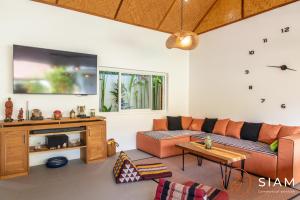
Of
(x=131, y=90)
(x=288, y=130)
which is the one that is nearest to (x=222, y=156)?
(x=288, y=130)

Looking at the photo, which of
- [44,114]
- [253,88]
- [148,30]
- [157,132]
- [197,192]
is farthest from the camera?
[148,30]

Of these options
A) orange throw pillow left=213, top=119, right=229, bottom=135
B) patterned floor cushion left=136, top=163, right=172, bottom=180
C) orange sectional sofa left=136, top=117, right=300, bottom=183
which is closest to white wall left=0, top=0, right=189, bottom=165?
orange sectional sofa left=136, top=117, right=300, bottom=183

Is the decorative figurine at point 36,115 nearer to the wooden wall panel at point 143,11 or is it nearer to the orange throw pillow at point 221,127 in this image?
the wooden wall panel at point 143,11

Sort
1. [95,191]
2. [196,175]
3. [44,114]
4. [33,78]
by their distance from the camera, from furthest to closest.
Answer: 1. [44,114]
2. [33,78]
3. [196,175]
4. [95,191]

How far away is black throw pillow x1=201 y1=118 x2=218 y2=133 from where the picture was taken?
526 centimetres

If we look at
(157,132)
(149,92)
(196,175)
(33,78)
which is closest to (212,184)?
(196,175)

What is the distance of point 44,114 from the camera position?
415 cm

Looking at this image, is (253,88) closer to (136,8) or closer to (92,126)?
(136,8)

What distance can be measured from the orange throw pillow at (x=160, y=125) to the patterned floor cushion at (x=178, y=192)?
3006 millimetres

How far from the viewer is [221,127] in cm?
500

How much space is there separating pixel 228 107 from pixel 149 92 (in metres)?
2.21

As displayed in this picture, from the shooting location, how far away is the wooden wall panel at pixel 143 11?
4.77 metres

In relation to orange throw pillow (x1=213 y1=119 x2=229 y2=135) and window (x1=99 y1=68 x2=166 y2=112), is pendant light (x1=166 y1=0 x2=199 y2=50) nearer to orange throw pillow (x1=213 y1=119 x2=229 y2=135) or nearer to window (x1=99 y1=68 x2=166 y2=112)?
window (x1=99 y1=68 x2=166 y2=112)

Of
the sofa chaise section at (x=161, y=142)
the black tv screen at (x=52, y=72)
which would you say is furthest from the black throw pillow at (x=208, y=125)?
the black tv screen at (x=52, y=72)
